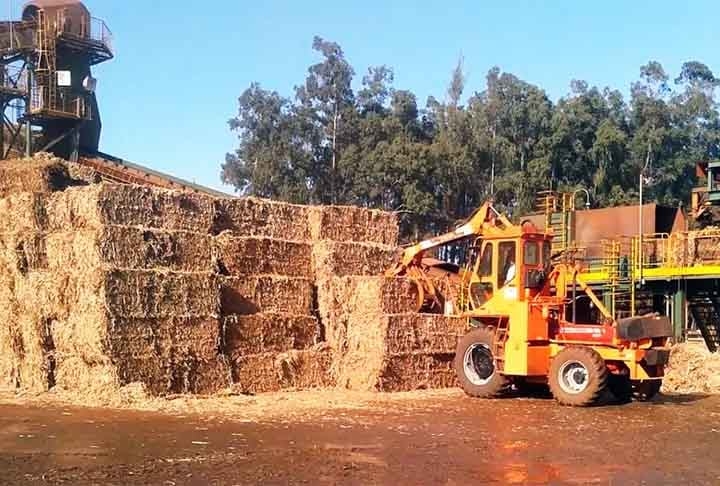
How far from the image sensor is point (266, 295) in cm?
1556

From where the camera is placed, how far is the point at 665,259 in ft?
76.2

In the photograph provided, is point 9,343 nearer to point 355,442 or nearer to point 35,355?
point 35,355

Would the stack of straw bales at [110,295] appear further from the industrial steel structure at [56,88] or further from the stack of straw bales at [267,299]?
the industrial steel structure at [56,88]

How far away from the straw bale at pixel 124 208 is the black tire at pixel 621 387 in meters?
7.63

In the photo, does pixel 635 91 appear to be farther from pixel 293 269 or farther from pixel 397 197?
pixel 293 269

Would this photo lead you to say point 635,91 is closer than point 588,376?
No

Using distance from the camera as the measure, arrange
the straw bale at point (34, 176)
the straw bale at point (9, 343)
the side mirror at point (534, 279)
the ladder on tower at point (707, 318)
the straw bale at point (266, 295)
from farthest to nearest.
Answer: the ladder on tower at point (707, 318) → the straw bale at point (34, 176) → the straw bale at point (266, 295) → the side mirror at point (534, 279) → the straw bale at point (9, 343)

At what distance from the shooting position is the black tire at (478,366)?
14945 millimetres

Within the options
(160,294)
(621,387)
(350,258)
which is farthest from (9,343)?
(621,387)

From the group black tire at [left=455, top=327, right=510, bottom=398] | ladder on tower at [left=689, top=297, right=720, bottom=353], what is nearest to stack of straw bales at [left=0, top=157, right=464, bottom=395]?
black tire at [left=455, top=327, right=510, bottom=398]

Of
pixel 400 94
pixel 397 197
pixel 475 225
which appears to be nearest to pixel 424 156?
pixel 397 197

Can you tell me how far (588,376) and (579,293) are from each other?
216cm

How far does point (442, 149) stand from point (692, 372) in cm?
2587

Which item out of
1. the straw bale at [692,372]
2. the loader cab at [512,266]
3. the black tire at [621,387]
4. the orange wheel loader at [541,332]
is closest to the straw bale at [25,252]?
the orange wheel loader at [541,332]
